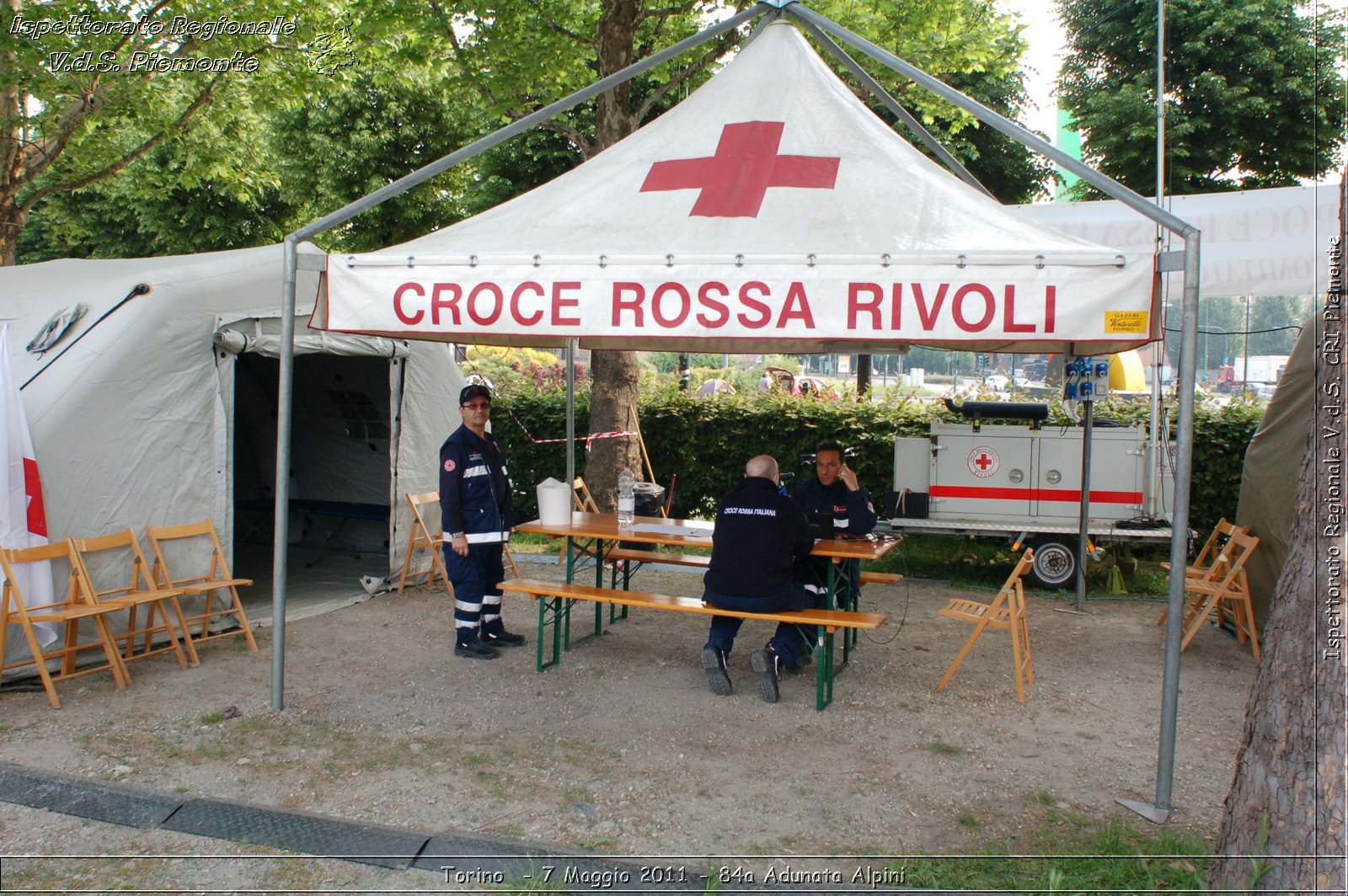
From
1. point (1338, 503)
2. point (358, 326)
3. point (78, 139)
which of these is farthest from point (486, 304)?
point (78, 139)

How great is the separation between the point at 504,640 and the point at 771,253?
11.6 ft

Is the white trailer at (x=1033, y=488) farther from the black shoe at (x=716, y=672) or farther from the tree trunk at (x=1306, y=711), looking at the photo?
the tree trunk at (x=1306, y=711)

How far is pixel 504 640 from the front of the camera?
6758 millimetres

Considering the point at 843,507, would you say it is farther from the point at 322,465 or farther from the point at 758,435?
the point at 322,465

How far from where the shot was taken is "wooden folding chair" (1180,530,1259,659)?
666 cm

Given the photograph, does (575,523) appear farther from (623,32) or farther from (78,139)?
(78,139)

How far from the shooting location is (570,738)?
5.05 meters

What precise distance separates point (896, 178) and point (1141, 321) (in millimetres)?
1433

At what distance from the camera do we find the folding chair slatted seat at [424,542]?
8344 millimetres

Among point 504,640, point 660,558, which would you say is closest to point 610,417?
point 660,558

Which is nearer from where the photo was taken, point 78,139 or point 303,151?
point 78,139

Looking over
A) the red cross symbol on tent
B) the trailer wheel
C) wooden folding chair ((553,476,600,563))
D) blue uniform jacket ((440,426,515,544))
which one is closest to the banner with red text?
the red cross symbol on tent

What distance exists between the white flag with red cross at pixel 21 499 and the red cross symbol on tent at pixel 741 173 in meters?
3.95

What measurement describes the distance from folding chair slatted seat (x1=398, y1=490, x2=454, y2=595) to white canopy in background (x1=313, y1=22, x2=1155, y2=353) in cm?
303
